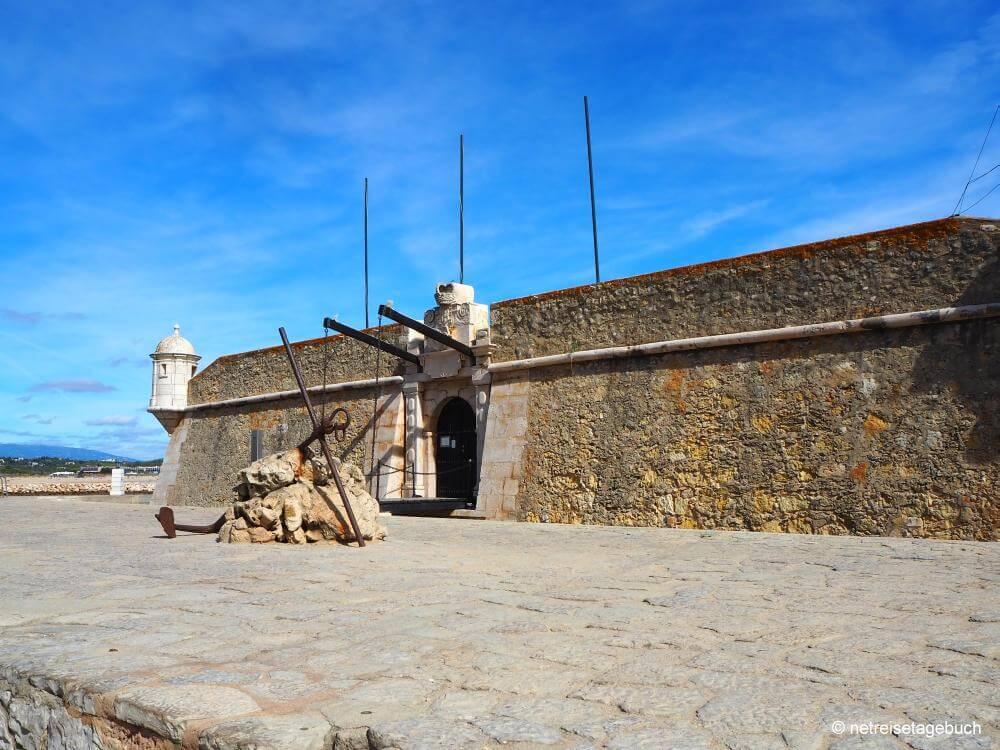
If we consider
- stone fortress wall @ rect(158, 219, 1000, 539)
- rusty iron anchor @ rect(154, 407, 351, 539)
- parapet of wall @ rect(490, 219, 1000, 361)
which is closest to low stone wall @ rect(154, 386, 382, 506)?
stone fortress wall @ rect(158, 219, 1000, 539)

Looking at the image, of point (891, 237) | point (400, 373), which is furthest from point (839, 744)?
point (400, 373)

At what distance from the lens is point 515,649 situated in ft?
10.2

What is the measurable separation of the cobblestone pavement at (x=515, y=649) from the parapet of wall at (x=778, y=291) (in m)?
3.56

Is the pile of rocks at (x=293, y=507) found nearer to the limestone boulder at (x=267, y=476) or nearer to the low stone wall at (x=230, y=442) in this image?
the limestone boulder at (x=267, y=476)

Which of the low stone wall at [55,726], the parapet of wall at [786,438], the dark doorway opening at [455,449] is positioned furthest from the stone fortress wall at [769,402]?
the low stone wall at [55,726]

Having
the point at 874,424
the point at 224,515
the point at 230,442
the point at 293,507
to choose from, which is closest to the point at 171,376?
the point at 230,442

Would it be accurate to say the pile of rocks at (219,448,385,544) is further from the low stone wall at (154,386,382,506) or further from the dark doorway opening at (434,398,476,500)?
the low stone wall at (154,386,382,506)

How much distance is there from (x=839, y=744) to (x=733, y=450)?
25.3 ft

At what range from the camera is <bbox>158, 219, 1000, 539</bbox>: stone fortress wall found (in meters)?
8.17

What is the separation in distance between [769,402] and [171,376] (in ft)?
44.9

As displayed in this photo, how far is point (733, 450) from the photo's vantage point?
9.55 m

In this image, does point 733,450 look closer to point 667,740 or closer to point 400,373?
point 400,373

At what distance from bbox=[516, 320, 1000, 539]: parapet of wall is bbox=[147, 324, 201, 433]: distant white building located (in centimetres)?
1015

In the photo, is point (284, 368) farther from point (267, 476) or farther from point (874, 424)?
point (874, 424)
